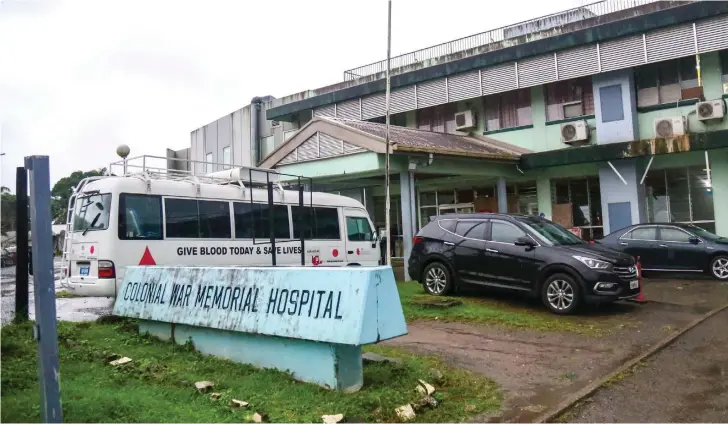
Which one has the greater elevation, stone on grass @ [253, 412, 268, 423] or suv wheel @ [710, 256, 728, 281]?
suv wheel @ [710, 256, 728, 281]

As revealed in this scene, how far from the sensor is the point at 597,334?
8188 millimetres

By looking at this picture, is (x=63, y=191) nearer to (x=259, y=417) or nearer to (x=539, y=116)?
(x=539, y=116)

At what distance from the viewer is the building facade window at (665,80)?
1602 centimetres

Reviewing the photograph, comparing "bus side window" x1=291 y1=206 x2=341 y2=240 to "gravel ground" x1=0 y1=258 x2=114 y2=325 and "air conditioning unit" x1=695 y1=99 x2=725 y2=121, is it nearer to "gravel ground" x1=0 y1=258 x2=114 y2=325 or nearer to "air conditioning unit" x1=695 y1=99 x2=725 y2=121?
"gravel ground" x1=0 y1=258 x2=114 y2=325

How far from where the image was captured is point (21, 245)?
7734 millimetres

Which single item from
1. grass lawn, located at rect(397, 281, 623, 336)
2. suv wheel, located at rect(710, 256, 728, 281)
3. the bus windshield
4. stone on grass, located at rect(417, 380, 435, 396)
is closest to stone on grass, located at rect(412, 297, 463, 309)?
grass lawn, located at rect(397, 281, 623, 336)

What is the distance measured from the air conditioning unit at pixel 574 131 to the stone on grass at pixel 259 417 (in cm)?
1535

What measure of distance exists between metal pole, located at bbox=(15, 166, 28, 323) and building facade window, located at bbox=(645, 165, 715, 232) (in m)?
16.3

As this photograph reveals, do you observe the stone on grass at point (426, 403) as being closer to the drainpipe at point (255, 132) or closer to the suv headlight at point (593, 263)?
the suv headlight at point (593, 263)

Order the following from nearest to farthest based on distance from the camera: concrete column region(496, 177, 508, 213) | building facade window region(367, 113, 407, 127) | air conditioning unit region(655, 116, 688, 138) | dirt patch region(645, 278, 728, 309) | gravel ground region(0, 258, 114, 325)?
gravel ground region(0, 258, 114, 325) → dirt patch region(645, 278, 728, 309) → air conditioning unit region(655, 116, 688, 138) → concrete column region(496, 177, 508, 213) → building facade window region(367, 113, 407, 127)

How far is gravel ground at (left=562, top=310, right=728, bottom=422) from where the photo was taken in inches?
194

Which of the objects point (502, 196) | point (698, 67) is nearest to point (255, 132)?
point (502, 196)

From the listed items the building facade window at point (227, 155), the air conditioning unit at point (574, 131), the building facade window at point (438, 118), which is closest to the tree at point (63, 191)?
the building facade window at point (227, 155)

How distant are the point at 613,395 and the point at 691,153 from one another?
1308 cm
